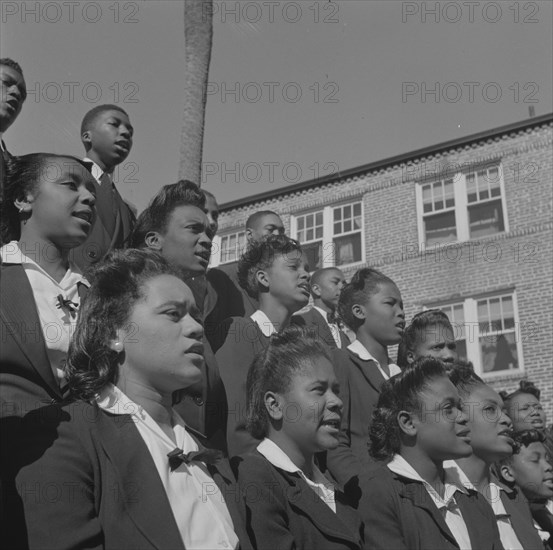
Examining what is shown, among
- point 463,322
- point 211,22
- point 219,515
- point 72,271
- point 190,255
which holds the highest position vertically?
point 211,22

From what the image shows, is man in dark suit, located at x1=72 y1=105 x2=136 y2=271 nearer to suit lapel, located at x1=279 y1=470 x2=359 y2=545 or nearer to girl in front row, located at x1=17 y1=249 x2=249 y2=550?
girl in front row, located at x1=17 y1=249 x2=249 y2=550

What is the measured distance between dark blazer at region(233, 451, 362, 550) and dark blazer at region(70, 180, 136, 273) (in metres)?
1.68

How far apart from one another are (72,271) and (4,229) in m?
0.38

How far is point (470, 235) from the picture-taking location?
16938mm

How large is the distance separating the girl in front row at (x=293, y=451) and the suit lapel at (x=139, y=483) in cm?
74

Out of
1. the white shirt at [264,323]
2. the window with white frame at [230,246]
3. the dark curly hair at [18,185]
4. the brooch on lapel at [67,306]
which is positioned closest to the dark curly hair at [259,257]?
the white shirt at [264,323]

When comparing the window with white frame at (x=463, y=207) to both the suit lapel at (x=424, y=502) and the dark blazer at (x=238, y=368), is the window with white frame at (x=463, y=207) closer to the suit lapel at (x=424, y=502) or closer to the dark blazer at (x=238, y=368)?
the dark blazer at (x=238, y=368)

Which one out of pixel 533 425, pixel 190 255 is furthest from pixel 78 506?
pixel 533 425

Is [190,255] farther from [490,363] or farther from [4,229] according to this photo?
[490,363]

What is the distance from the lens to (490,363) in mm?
15688

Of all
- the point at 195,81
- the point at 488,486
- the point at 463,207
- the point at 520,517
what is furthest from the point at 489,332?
the point at 488,486

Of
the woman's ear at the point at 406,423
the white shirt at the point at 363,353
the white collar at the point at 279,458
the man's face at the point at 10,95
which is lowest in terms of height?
the white collar at the point at 279,458

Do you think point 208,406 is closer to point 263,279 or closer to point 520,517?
point 263,279

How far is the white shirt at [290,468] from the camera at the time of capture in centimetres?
340
